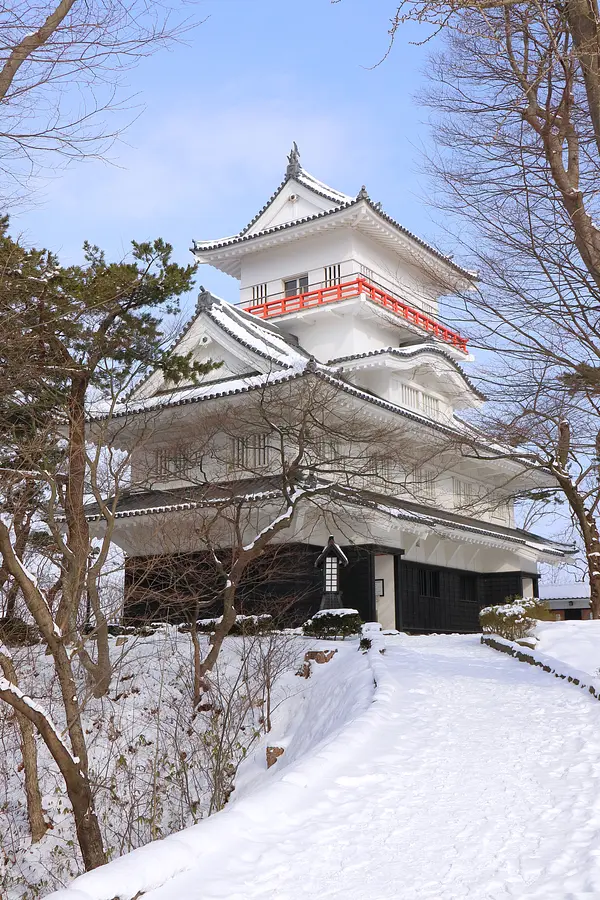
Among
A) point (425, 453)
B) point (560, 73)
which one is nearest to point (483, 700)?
point (560, 73)

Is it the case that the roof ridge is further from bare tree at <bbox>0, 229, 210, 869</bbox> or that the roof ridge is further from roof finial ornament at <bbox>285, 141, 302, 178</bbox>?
bare tree at <bbox>0, 229, 210, 869</bbox>

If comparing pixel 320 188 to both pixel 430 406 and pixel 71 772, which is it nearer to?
pixel 430 406

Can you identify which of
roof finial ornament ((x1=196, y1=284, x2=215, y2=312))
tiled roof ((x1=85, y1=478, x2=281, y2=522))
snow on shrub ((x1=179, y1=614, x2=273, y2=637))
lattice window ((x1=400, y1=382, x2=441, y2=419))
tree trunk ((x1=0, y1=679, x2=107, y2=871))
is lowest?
tree trunk ((x1=0, y1=679, x2=107, y2=871))

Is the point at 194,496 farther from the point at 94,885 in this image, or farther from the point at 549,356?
the point at 94,885

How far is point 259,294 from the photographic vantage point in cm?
2908

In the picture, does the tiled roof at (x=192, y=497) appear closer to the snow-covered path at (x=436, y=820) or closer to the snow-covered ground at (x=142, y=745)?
the snow-covered ground at (x=142, y=745)

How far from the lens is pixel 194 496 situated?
2025 cm

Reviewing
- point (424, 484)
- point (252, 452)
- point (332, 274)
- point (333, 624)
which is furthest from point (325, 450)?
point (332, 274)

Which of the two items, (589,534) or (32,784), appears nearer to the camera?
(32,784)

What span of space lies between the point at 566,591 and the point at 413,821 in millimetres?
40337

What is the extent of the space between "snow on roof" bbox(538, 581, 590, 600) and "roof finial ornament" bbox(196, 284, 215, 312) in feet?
85.7

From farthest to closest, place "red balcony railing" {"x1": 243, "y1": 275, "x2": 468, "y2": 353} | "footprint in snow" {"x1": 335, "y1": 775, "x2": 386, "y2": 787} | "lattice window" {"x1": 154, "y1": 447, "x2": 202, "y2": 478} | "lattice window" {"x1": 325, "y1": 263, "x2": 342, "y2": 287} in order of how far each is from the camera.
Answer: "lattice window" {"x1": 325, "y1": 263, "x2": 342, "y2": 287} < "red balcony railing" {"x1": 243, "y1": 275, "x2": 468, "y2": 353} < "lattice window" {"x1": 154, "y1": 447, "x2": 202, "y2": 478} < "footprint in snow" {"x1": 335, "y1": 775, "x2": 386, "y2": 787}

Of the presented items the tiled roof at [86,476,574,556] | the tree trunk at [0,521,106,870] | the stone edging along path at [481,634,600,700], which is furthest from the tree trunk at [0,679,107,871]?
the tiled roof at [86,476,574,556]

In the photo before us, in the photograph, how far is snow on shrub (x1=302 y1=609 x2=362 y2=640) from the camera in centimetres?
1814
